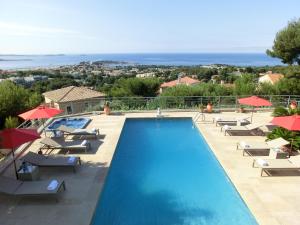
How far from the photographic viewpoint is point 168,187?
8.86m

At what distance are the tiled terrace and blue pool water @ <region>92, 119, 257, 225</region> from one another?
290mm

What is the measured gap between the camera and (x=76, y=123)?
15156 mm

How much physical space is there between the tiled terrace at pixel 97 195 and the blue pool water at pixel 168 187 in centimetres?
29

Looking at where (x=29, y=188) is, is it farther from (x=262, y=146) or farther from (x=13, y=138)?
(x=262, y=146)

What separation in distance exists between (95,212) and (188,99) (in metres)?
13.8

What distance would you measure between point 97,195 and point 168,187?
2419 millimetres

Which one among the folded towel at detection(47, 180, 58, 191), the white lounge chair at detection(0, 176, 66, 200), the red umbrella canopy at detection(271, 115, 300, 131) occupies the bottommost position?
the white lounge chair at detection(0, 176, 66, 200)

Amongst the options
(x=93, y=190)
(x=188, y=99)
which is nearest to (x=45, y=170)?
(x=93, y=190)

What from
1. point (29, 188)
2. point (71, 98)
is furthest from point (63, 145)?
point (71, 98)

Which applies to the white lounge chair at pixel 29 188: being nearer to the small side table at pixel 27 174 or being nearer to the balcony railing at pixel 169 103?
the small side table at pixel 27 174

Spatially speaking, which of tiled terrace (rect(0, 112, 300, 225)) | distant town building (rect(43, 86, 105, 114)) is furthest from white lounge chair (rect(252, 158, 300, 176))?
distant town building (rect(43, 86, 105, 114))

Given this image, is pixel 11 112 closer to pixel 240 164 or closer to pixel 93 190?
pixel 93 190

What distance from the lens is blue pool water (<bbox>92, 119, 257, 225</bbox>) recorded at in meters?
7.11

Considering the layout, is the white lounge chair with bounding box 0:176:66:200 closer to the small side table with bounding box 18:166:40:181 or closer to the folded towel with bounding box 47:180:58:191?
the folded towel with bounding box 47:180:58:191
